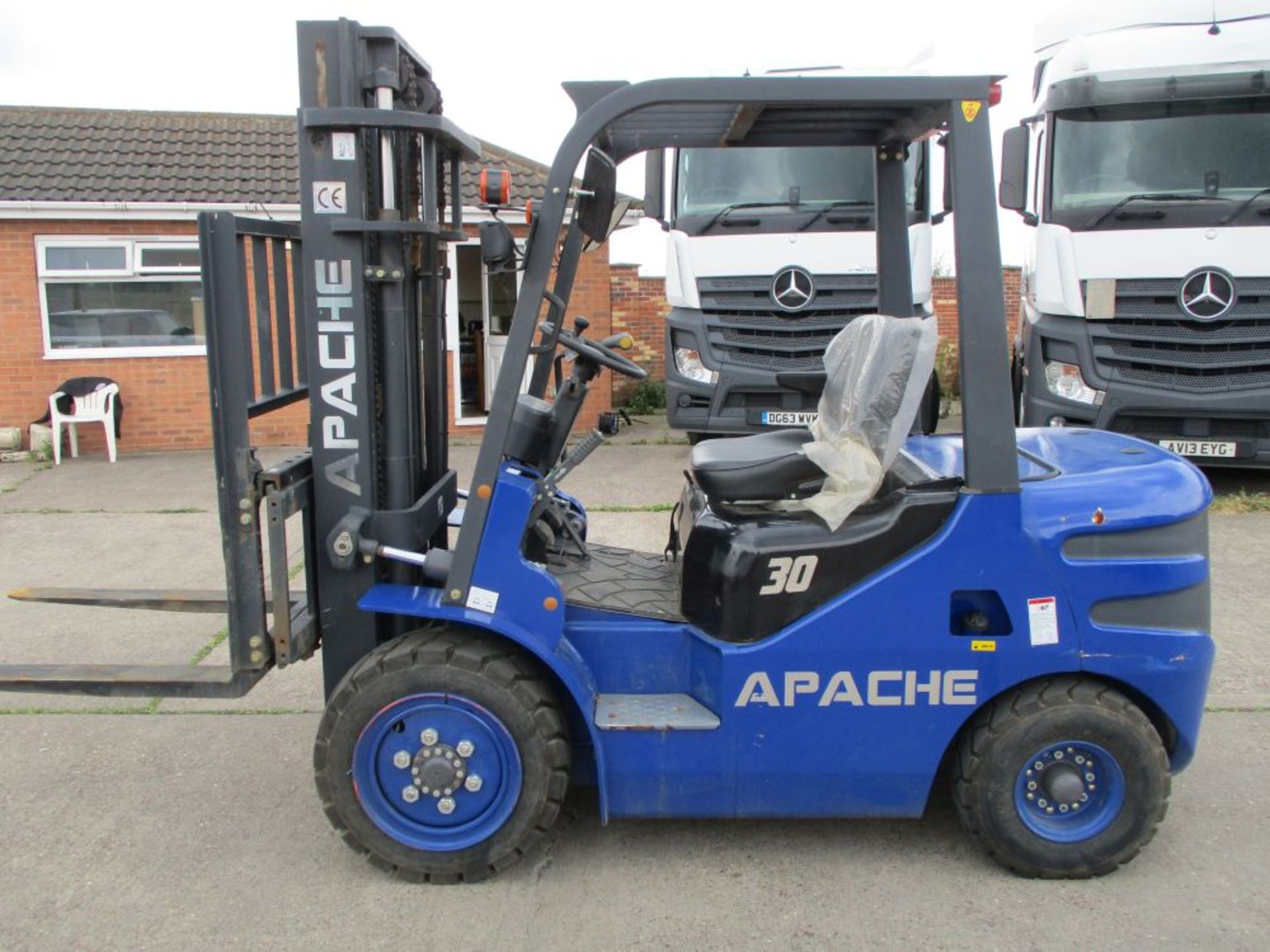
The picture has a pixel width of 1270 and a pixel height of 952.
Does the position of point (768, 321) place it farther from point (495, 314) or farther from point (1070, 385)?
point (495, 314)

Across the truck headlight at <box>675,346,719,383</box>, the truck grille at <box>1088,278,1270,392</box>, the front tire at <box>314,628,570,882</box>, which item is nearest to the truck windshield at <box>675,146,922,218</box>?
the truck headlight at <box>675,346,719,383</box>

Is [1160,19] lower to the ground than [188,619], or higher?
higher

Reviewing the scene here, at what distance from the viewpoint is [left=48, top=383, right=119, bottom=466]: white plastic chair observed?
12.0 meters

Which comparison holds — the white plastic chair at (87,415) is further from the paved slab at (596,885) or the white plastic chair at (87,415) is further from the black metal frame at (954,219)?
the black metal frame at (954,219)

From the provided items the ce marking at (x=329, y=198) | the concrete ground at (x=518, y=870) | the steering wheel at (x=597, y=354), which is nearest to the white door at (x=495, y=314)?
the concrete ground at (x=518, y=870)

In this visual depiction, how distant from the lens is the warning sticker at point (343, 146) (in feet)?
11.4

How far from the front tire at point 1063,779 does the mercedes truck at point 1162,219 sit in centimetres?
562

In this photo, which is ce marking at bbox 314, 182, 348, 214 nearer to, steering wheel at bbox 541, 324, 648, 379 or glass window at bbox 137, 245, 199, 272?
steering wheel at bbox 541, 324, 648, 379

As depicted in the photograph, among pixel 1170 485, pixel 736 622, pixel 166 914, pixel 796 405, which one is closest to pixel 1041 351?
pixel 796 405

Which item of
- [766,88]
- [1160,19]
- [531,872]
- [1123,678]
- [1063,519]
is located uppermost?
[1160,19]

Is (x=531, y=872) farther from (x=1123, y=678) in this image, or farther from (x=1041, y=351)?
(x=1041, y=351)

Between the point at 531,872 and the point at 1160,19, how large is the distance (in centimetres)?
811

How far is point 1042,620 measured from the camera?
3445 millimetres

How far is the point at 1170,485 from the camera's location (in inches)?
141
